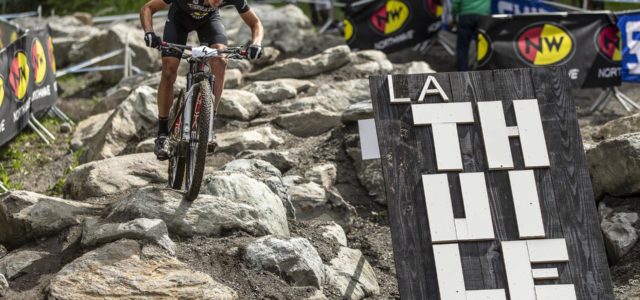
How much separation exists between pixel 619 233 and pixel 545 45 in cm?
501

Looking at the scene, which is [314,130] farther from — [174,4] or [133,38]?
[133,38]

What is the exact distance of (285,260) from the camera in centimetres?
648

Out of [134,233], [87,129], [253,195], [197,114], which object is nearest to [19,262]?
[134,233]

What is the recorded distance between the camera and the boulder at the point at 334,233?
7460 millimetres

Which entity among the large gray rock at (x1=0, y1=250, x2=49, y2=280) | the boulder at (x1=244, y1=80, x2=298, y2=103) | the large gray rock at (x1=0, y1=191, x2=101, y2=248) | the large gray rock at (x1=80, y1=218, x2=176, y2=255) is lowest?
the large gray rock at (x1=0, y1=250, x2=49, y2=280)

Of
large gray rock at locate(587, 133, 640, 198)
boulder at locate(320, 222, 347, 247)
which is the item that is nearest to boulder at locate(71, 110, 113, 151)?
boulder at locate(320, 222, 347, 247)

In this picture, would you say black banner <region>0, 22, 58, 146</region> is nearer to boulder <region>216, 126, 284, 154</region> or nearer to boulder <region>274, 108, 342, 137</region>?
boulder <region>216, 126, 284, 154</region>

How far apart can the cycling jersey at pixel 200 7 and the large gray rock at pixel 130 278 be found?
6.69 feet

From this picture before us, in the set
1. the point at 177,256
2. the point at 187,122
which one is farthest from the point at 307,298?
the point at 187,122

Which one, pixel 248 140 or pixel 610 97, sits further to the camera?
pixel 610 97

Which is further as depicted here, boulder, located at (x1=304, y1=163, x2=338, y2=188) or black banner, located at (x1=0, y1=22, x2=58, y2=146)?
black banner, located at (x1=0, y1=22, x2=58, y2=146)

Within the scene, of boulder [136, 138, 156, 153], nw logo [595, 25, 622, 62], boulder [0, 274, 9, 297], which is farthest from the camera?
nw logo [595, 25, 622, 62]

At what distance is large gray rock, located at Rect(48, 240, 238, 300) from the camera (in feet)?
18.9

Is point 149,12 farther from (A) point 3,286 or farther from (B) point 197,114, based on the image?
(A) point 3,286
